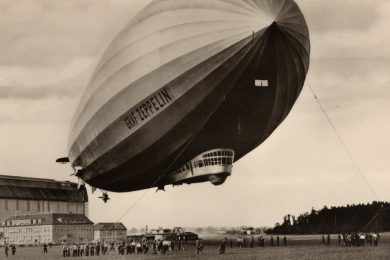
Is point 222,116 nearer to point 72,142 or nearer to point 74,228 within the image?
point 72,142

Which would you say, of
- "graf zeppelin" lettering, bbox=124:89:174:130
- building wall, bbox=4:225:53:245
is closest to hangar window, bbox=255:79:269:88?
"graf zeppelin" lettering, bbox=124:89:174:130

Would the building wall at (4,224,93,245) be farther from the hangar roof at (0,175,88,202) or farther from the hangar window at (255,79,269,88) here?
the hangar window at (255,79,269,88)

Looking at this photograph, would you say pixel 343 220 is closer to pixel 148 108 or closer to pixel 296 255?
pixel 296 255

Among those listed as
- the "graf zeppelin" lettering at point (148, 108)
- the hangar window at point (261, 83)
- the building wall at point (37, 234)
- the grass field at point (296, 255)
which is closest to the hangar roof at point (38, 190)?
the building wall at point (37, 234)

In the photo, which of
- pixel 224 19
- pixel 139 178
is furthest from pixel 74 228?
pixel 224 19

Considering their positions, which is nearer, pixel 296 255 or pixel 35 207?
pixel 296 255

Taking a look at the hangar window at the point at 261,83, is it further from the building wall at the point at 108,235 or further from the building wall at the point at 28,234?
the building wall at the point at 108,235

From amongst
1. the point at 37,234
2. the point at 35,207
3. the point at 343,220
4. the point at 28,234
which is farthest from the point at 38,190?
the point at 343,220
